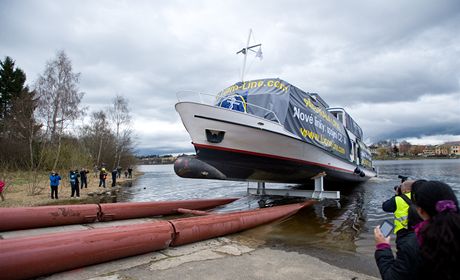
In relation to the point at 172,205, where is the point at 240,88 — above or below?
above

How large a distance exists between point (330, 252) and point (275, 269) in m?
1.90

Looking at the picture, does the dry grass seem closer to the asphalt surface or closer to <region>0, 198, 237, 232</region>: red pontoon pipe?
<region>0, 198, 237, 232</region>: red pontoon pipe

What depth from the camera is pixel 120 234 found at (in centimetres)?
493

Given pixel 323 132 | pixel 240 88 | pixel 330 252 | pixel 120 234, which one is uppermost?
pixel 240 88

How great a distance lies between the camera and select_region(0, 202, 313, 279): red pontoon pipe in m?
3.97

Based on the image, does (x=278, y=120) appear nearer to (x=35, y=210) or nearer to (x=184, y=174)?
(x=184, y=174)

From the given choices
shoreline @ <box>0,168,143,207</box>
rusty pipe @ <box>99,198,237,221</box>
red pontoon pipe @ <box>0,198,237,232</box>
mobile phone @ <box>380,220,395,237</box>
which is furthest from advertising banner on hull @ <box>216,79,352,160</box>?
shoreline @ <box>0,168,143,207</box>

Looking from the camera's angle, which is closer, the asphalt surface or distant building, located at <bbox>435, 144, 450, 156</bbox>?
the asphalt surface

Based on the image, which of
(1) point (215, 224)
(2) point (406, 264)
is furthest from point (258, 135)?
(2) point (406, 264)

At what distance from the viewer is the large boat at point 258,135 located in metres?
9.04

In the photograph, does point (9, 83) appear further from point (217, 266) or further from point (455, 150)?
point (455, 150)

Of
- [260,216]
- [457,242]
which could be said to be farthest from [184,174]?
[457,242]

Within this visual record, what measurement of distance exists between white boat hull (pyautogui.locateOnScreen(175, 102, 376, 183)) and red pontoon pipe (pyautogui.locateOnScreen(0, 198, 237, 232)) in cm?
149

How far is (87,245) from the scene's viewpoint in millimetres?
4523
